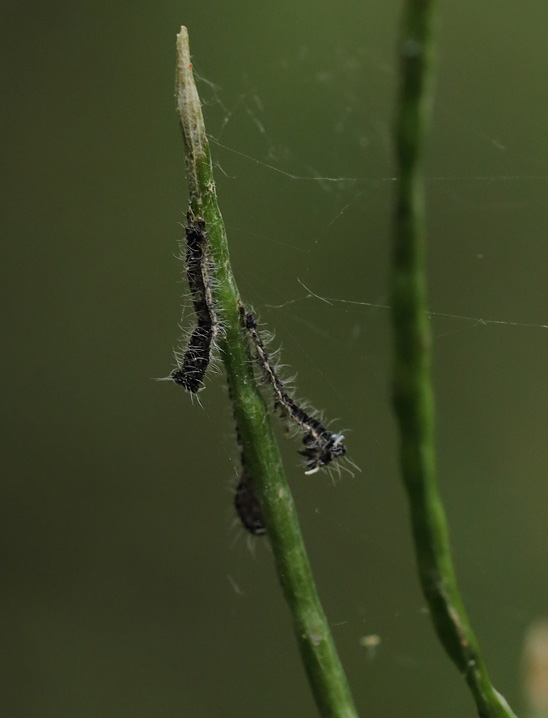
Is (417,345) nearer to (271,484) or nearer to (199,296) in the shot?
(271,484)

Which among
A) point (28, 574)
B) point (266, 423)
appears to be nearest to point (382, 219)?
point (266, 423)

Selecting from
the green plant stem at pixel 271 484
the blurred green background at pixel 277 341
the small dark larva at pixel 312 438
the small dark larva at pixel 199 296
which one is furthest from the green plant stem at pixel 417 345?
the blurred green background at pixel 277 341

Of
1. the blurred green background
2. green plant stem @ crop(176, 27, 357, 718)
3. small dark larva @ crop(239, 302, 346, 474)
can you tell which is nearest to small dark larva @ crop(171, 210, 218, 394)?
green plant stem @ crop(176, 27, 357, 718)

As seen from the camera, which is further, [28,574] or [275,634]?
[28,574]

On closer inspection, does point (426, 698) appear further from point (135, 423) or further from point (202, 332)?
point (202, 332)

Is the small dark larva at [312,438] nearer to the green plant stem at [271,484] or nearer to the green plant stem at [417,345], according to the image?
the green plant stem at [271,484]

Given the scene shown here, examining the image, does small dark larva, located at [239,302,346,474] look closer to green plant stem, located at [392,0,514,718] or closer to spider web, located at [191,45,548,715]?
green plant stem, located at [392,0,514,718]
